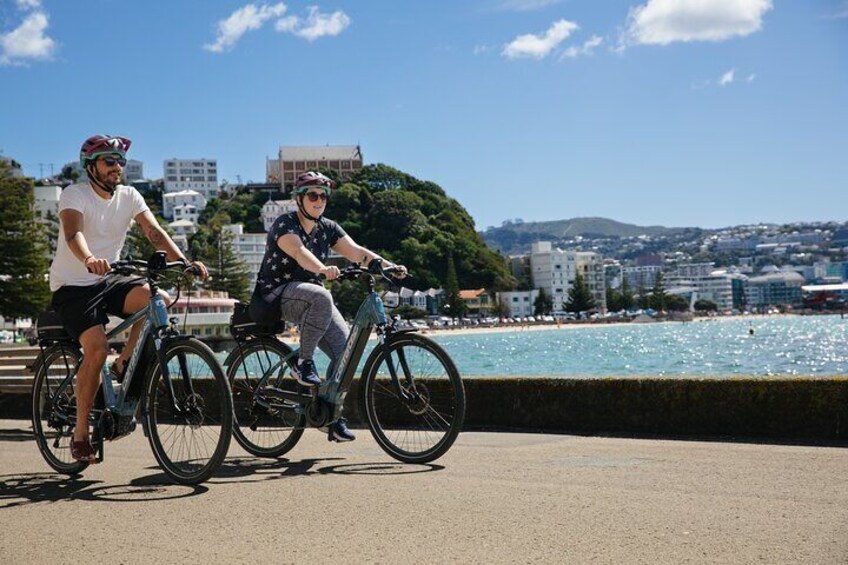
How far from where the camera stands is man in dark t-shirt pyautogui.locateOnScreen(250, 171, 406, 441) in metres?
5.96

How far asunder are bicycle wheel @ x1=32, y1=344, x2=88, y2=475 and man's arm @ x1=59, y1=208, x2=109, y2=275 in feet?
2.57

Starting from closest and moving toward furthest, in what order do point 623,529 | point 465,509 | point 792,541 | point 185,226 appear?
point 792,541 → point 623,529 → point 465,509 → point 185,226

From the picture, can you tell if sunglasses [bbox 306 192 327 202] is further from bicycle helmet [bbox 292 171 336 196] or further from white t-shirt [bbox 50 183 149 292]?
white t-shirt [bbox 50 183 149 292]

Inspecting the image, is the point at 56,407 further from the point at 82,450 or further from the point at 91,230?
the point at 91,230

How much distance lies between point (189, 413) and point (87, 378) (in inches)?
28.4

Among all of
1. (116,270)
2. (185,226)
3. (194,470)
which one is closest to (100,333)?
(116,270)

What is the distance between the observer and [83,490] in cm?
508

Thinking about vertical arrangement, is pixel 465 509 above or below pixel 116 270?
below

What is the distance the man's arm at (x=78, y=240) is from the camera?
496 centimetres

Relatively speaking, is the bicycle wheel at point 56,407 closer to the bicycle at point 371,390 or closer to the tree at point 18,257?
the bicycle at point 371,390

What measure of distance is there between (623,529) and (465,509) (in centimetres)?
74

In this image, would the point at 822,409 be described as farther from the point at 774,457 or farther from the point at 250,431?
the point at 250,431

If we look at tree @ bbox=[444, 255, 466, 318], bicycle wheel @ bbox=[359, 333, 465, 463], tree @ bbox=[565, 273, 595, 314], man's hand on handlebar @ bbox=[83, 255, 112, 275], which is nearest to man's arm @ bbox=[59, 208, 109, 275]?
man's hand on handlebar @ bbox=[83, 255, 112, 275]

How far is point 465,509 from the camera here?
4148 millimetres
